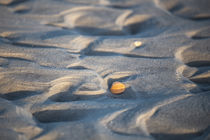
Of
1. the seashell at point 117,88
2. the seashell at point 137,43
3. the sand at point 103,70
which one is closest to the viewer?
the sand at point 103,70

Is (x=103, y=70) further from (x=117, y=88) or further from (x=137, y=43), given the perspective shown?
(x=137, y=43)

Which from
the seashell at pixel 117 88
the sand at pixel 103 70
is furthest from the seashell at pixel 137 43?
the seashell at pixel 117 88

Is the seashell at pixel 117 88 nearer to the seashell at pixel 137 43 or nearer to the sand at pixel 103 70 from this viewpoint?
the sand at pixel 103 70

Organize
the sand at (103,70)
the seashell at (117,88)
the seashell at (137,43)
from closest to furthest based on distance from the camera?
the sand at (103,70), the seashell at (117,88), the seashell at (137,43)

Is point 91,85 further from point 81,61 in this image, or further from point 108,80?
point 81,61

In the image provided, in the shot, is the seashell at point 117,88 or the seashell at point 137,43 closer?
the seashell at point 117,88

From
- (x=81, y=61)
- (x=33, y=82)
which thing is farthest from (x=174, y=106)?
(x=33, y=82)

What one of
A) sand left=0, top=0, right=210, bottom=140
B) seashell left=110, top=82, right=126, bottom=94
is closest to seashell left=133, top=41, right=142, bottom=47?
sand left=0, top=0, right=210, bottom=140
